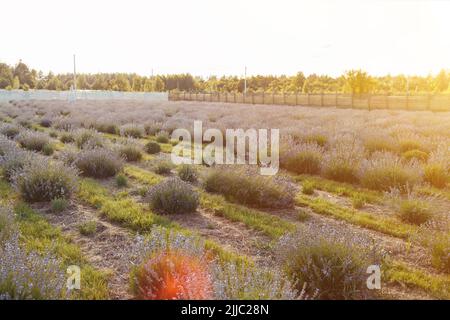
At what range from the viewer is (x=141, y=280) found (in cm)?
426

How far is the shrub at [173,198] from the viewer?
7.30 meters

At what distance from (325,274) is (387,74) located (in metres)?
134

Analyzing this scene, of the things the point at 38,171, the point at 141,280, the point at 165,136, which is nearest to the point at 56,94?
the point at 165,136

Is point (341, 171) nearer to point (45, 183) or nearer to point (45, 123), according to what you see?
point (45, 183)

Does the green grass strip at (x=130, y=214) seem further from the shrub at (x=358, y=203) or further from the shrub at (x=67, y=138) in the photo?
the shrub at (x=67, y=138)

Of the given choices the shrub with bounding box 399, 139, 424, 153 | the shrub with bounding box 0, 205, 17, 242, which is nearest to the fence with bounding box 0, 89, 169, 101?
the shrub with bounding box 399, 139, 424, 153

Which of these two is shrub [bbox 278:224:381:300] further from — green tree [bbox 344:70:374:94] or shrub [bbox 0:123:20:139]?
green tree [bbox 344:70:374:94]

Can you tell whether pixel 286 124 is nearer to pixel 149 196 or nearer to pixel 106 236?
pixel 149 196

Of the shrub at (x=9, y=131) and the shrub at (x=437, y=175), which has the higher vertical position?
the shrub at (x=9, y=131)

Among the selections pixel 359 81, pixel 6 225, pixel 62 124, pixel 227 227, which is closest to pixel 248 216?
pixel 227 227

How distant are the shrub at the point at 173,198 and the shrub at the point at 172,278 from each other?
2834 millimetres

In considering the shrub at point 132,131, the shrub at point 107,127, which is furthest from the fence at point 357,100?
the shrub at point 132,131

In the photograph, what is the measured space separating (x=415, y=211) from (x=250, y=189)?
276cm

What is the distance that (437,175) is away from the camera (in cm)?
973
